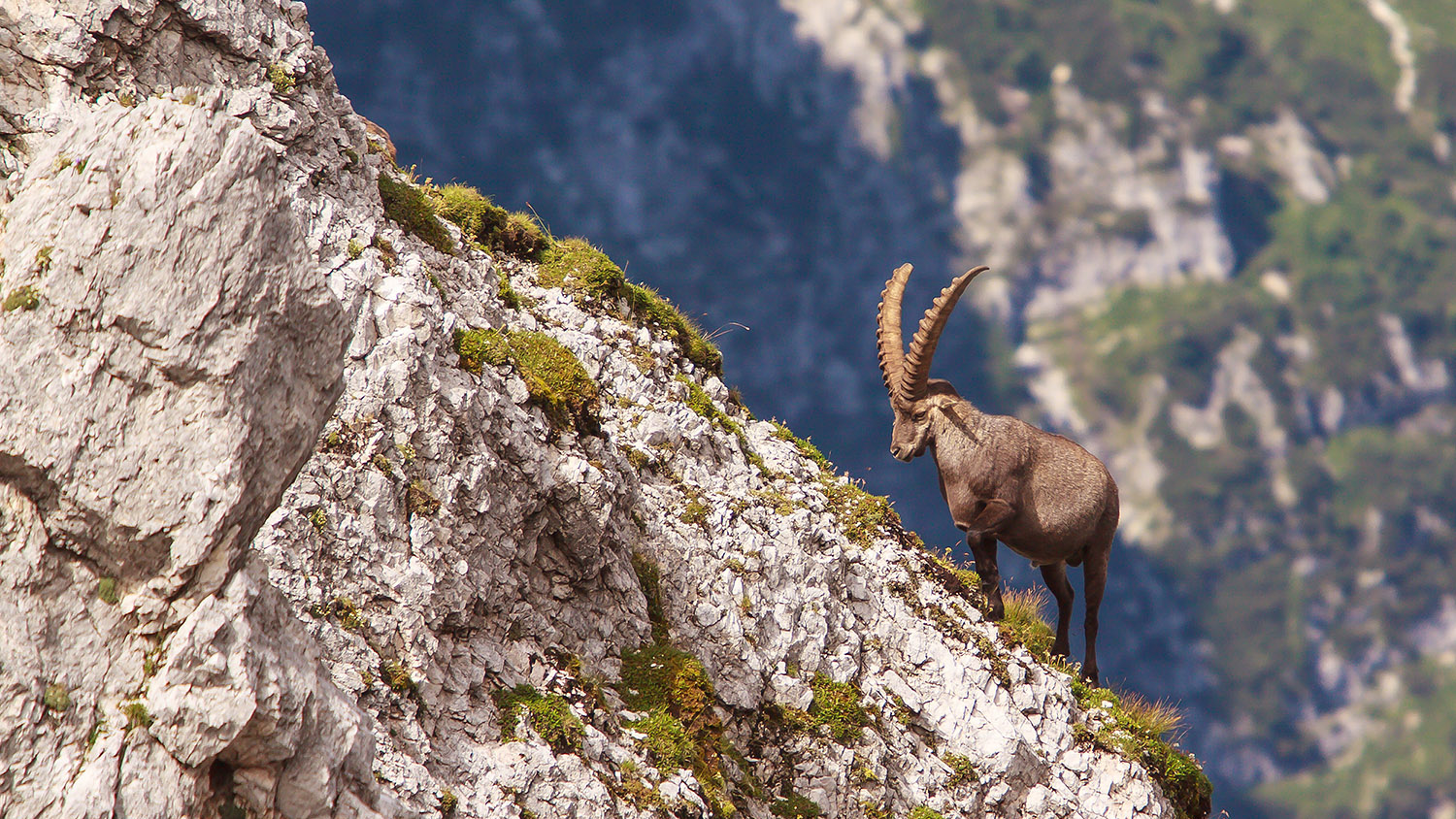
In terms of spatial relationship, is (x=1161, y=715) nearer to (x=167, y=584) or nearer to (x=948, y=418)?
(x=948, y=418)

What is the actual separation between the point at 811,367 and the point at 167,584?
19363 centimetres

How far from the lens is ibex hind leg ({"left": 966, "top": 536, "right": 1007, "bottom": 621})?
15.8m

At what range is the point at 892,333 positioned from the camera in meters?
17.2

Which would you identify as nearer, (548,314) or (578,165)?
(548,314)

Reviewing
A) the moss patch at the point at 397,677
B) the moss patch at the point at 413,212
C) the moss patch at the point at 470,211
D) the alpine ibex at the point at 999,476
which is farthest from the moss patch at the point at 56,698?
the alpine ibex at the point at 999,476

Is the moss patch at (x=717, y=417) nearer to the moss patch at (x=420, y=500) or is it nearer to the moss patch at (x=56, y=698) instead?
the moss patch at (x=420, y=500)

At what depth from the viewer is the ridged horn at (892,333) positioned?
17.1m

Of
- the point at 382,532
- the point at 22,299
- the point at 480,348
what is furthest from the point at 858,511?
the point at 22,299

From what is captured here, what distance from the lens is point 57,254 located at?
256 inches

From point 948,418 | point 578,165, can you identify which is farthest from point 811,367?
point 948,418

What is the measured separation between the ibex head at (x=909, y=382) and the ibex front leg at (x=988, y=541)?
1335 mm

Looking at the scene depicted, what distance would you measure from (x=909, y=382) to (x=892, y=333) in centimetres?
84

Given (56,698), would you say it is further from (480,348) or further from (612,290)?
(612,290)

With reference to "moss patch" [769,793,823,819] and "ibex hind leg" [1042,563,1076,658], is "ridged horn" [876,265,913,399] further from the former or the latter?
"moss patch" [769,793,823,819]
